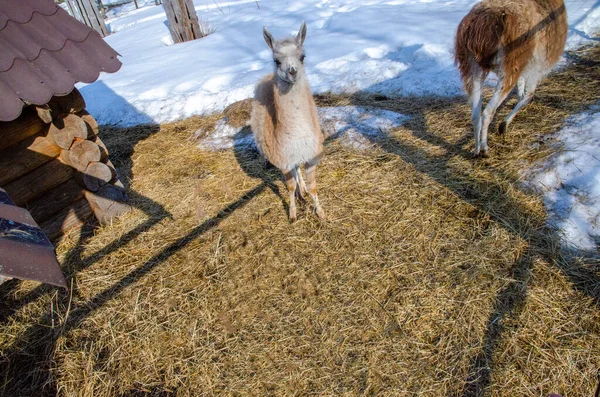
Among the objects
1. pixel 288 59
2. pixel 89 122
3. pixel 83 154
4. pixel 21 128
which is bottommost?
pixel 83 154

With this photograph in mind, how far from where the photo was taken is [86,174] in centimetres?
327

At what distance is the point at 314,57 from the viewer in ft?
22.6

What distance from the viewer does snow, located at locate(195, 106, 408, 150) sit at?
421 centimetres

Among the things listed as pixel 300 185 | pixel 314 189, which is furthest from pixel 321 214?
pixel 300 185

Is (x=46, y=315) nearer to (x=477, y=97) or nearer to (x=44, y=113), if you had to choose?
(x=44, y=113)

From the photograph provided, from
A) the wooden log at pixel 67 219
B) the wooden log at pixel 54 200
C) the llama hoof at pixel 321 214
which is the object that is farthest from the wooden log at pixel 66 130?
the llama hoof at pixel 321 214

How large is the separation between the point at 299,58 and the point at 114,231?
102 inches

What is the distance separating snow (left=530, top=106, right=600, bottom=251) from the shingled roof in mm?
4099

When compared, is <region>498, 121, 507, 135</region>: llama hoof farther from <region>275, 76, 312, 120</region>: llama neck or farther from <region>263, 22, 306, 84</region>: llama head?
<region>263, 22, 306, 84</region>: llama head

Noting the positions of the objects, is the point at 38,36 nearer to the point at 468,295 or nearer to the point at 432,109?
the point at 468,295

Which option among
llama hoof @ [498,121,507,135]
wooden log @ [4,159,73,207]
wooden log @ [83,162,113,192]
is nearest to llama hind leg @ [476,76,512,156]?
llama hoof @ [498,121,507,135]

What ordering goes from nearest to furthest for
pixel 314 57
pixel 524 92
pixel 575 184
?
pixel 575 184 → pixel 524 92 → pixel 314 57

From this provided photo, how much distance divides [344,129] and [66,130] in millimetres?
3156

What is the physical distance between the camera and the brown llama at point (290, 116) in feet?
7.91
